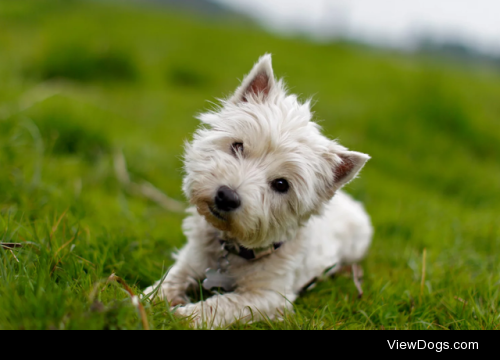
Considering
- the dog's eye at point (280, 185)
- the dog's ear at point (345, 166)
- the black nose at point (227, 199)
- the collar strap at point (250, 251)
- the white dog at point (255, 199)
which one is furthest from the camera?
the collar strap at point (250, 251)

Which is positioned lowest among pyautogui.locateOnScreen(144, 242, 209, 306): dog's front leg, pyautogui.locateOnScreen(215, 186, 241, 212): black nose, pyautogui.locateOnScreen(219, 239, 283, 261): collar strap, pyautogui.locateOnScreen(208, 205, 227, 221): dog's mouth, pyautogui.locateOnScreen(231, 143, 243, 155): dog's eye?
pyautogui.locateOnScreen(144, 242, 209, 306): dog's front leg

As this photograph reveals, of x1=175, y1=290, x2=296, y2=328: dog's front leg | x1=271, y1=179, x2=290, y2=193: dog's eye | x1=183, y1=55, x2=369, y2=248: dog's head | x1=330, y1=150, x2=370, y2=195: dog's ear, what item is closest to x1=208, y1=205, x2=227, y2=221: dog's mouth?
x1=183, y1=55, x2=369, y2=248: dog's head

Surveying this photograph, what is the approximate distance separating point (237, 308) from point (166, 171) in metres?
4.03

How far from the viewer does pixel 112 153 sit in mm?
6297

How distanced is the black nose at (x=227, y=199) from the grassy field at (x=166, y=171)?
2.57ft

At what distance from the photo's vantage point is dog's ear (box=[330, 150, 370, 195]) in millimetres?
3274

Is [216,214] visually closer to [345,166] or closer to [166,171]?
[345,166]

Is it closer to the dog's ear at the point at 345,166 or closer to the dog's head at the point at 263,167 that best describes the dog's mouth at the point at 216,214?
the dog's head at the point at 263,167

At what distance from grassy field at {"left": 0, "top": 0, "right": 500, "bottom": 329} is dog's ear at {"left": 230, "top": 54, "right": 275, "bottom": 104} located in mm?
1633

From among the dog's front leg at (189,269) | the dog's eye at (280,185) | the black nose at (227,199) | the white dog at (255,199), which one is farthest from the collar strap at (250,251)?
the black nose at (227,199)

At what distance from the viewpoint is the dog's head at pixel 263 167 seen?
9.72 ft

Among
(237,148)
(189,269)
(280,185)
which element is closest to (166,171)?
(189,269)

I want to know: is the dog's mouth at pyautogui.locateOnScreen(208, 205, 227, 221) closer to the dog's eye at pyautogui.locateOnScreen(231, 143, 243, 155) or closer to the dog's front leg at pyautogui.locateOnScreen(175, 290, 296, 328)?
the dog's eye at pyautogui.locateOnScreen(231, 143, 243, 155)

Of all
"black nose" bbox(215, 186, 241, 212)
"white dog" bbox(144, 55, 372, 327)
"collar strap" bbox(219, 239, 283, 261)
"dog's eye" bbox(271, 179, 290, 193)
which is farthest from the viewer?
"collar strap" bbox(219, 239, 283, 261)
